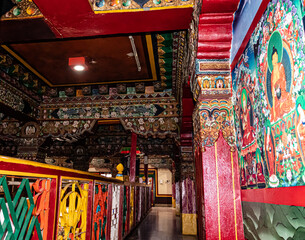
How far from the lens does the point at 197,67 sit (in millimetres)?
2416

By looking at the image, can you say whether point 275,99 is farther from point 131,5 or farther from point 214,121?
point 131,5

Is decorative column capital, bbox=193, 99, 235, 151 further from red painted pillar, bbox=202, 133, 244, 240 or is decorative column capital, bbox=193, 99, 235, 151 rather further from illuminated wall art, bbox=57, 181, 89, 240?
illuminated wall art, bbox=57, 181, 89, 240

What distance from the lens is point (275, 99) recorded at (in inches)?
51.6

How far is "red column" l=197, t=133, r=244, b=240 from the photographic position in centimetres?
215

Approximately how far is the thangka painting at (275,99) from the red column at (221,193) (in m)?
0.28

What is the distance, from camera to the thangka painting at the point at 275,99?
1.06 metres

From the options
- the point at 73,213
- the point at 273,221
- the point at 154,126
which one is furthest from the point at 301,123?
the point at 154,126

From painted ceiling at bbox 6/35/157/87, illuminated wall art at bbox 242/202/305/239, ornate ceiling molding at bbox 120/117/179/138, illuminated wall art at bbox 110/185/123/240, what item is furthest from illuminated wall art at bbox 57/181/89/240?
ornate ceiling molding at bbox 120/117/179/138

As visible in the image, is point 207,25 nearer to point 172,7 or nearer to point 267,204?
point 172,7

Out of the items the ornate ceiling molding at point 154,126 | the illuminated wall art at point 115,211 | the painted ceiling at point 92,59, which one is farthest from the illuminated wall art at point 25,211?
the ornate ceiling molding at point 154,126

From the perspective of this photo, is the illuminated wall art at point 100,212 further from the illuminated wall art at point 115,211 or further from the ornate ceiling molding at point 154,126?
the ornate ceiling molding at point 154,126

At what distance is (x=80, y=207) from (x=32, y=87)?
494 centimetres

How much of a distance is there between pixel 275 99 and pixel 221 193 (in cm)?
120

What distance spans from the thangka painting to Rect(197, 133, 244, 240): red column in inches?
11.2
